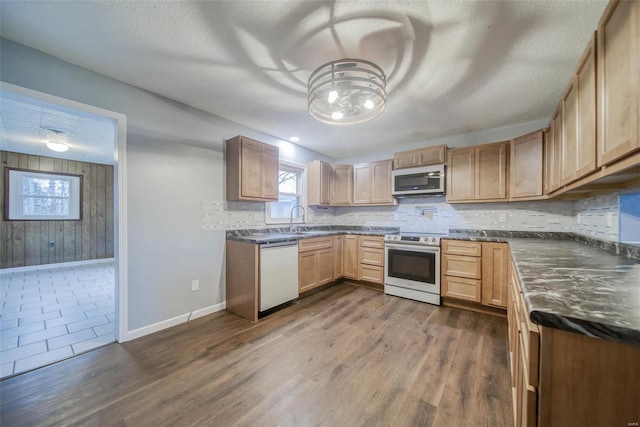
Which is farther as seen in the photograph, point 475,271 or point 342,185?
point 342,185

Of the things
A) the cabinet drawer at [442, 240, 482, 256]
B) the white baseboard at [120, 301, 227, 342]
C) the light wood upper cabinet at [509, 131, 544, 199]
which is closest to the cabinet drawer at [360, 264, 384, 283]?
the cabinet drawer at [442, 240, 482, 256]

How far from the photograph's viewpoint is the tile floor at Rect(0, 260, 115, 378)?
201 cm

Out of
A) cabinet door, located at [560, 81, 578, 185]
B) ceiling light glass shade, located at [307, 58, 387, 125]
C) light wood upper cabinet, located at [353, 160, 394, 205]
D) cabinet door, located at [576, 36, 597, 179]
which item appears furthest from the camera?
light wood upper cabinet, located at [353, 160, 394, 205]

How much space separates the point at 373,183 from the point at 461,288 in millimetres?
2108

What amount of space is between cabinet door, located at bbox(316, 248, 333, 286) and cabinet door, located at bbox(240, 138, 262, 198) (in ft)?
4.38

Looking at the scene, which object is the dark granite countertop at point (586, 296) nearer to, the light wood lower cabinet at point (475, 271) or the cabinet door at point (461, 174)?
the light wood lower cabinet at point (475, 271)

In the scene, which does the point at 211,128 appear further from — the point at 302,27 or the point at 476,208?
the point at 476,208

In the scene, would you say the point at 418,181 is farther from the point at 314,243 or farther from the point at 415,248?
the point at 314,243

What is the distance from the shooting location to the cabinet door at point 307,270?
A: 3287mm

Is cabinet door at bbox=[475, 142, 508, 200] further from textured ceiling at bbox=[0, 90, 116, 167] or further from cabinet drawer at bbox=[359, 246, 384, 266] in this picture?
textured ceiling at bbox=[0, 90, 116, 167]

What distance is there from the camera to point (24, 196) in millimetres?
4859

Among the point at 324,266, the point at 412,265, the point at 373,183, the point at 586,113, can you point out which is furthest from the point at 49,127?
the point at 586,113

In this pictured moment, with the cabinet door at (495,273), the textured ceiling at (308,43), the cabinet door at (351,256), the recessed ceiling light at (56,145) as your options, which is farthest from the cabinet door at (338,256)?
the recessed ceiling light at (56,145)

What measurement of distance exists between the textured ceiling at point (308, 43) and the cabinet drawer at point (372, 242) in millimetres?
2007
